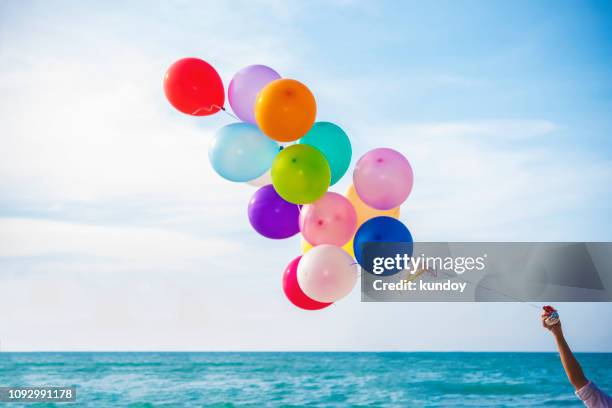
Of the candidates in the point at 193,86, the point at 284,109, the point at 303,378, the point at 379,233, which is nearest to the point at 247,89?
the point at 193,86

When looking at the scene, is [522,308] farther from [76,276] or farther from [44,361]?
[44,361]

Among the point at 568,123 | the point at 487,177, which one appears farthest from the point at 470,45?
the point at 568,123

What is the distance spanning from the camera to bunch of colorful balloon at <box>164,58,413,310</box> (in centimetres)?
303

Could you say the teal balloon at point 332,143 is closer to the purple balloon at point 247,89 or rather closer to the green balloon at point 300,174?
the green balloon at point 300,174

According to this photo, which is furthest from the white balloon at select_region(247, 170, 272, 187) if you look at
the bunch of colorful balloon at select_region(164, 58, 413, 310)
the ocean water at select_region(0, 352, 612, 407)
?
the ocean water at select_region(0, 352, 612, 407)

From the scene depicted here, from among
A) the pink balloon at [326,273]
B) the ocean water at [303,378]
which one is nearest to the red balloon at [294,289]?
the pink balloon at [326,273]

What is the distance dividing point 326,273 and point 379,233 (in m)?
0.30

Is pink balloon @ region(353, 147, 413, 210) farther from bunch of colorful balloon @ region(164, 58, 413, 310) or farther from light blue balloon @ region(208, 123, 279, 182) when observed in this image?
light blue balloon @ region(208, 123, 279, 182)

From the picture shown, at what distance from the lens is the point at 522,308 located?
38.3ft

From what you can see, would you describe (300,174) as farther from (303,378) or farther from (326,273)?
(303,378)

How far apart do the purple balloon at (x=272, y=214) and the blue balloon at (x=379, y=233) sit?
31cm

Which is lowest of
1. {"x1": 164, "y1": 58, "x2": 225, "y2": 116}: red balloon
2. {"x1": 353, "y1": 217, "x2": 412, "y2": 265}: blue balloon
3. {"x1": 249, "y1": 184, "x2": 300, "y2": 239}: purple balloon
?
{"x1": 353, "y1": 217, "x2": 412, "y2": 265}: blue balloon

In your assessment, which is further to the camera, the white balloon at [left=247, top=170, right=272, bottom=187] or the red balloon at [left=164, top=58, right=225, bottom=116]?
the white balloon at [left=247, top=170, right=272, bottom=187]

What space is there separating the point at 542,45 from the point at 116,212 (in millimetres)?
5877
